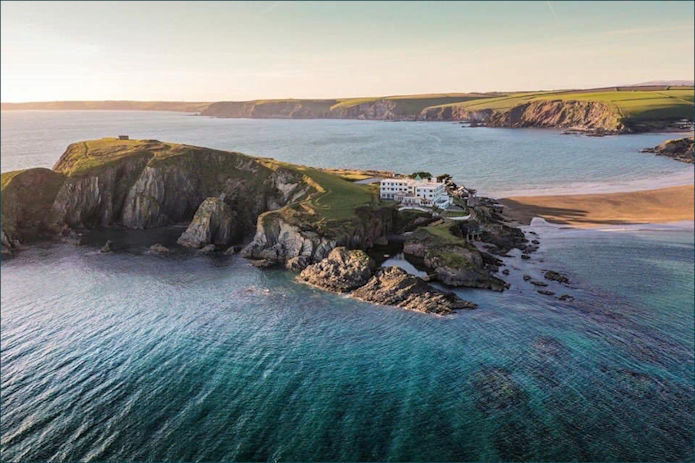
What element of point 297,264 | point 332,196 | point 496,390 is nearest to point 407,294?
point 496,390

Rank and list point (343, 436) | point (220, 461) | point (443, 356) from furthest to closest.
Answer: point (443, 356), point (343, 436), point (220, 461)

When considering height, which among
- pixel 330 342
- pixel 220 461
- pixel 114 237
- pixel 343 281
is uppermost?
pixel 114 237

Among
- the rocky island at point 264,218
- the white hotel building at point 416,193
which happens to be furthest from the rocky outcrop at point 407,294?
the white hotel building at point 416,193

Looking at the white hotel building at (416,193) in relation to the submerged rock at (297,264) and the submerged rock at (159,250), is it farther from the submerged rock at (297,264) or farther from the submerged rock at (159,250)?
the submerged rock at (159,250)

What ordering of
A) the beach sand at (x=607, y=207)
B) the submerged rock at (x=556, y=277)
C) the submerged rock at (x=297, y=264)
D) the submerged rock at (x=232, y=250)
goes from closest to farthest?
1. the submerged rock at (x=556, y=277)
2. the submerged rock at (x=297, y=264)
3. the submerged rock at (x=232, y=250)
4. the beach sand at (x=607, y=207)

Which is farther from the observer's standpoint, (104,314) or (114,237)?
(114,237)

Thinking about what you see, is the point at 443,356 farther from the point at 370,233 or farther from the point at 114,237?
the point at 114,237

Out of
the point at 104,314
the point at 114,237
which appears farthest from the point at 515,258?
the point at 114,237
